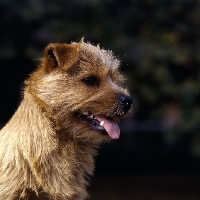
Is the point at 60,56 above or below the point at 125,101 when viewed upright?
above

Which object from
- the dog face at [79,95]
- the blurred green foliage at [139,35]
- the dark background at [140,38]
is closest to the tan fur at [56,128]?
the dog face at [79,95]

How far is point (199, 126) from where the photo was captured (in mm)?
14602

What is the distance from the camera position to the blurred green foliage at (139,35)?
1441 cm

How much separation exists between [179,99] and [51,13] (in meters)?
3.47

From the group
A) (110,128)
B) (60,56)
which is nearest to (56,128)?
(110,128)

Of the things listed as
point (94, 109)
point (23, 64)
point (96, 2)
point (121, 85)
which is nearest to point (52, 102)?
point (94, 109)

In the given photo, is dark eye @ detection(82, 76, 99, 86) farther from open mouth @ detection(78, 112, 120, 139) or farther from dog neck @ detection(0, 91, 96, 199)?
dog neck @ detection(0, 91, 96, 199)

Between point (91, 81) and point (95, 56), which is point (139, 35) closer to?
point (95, 56)

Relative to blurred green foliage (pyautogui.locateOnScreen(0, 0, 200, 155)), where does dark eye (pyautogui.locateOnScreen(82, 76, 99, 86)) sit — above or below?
below

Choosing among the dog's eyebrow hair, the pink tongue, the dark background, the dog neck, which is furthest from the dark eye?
the dark background

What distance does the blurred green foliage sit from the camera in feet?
47.3

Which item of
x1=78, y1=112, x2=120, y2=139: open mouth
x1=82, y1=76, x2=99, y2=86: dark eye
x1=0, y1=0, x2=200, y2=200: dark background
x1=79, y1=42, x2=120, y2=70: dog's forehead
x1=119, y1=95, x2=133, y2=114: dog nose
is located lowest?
x1=78, y1=112, x2=120, y2=139: open mouth

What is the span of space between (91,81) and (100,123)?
447mm

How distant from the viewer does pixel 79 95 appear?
6691 mm
